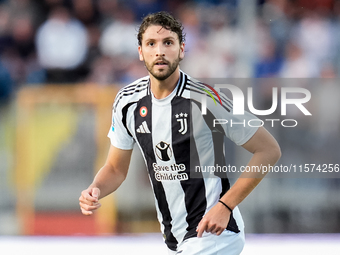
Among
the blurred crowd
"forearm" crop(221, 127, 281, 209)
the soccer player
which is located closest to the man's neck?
the soccer player

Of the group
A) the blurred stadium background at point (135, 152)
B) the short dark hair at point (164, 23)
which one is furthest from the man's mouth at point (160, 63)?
the blurred stadium background at point (135, 152)

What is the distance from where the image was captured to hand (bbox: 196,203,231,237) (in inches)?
103

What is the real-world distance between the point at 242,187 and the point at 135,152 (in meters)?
2.82

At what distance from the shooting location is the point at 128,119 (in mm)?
2982

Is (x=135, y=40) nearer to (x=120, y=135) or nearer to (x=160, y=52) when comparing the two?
(x=120, y=135)

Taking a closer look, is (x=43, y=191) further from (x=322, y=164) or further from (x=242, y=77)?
(x=322, y=164)

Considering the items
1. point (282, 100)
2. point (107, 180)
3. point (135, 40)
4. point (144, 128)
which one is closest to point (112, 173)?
point (107, 180)

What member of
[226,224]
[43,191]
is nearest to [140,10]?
[43,191]

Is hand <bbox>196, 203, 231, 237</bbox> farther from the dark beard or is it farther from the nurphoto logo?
the nurphoto logo

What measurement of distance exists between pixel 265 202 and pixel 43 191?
230 cm

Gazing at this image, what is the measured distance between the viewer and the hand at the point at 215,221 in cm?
261

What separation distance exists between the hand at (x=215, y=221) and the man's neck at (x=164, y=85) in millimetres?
684

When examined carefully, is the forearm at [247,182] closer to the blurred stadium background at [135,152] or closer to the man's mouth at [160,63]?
the man's mouth at [160,63]

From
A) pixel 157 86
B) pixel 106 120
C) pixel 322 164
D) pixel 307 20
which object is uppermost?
pixel 307 20
